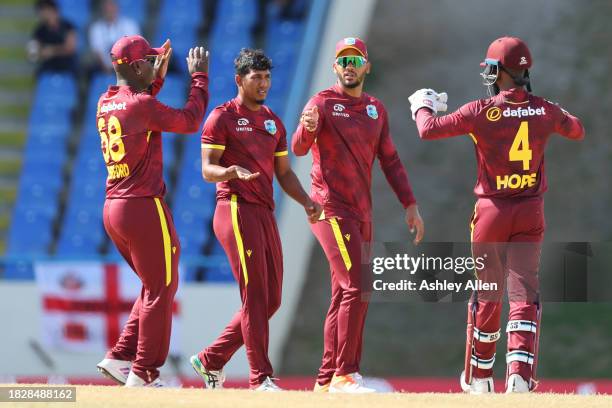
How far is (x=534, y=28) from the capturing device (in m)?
13.8

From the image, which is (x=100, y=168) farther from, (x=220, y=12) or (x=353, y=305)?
(x=353, y=305)

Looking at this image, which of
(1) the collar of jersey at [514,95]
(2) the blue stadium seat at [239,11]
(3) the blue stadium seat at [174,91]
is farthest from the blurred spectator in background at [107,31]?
(1) the collar of jersey at [514,95]

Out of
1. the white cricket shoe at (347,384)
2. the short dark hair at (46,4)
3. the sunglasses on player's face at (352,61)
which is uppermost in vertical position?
the short dark hair at (46,4)

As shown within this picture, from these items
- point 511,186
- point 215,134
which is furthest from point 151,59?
point 511,186

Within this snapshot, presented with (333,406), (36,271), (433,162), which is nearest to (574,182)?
(433,162)

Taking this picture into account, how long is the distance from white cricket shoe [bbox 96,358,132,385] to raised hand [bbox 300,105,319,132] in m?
1.71

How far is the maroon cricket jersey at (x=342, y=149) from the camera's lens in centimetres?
779

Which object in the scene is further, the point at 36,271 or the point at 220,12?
the point at 220,12

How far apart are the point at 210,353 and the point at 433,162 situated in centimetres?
605

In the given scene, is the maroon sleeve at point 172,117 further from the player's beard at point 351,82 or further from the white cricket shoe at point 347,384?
the white cricket shoe at point 347,384

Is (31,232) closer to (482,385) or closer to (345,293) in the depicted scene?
(345,293)

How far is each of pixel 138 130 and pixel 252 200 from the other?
77 centimetres

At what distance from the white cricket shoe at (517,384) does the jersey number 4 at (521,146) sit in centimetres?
121

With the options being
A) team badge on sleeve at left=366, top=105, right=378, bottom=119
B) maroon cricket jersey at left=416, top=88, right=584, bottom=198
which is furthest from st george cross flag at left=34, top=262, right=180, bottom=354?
maroon cricket jersey at left=416, top=88, right=584, bottom=198
